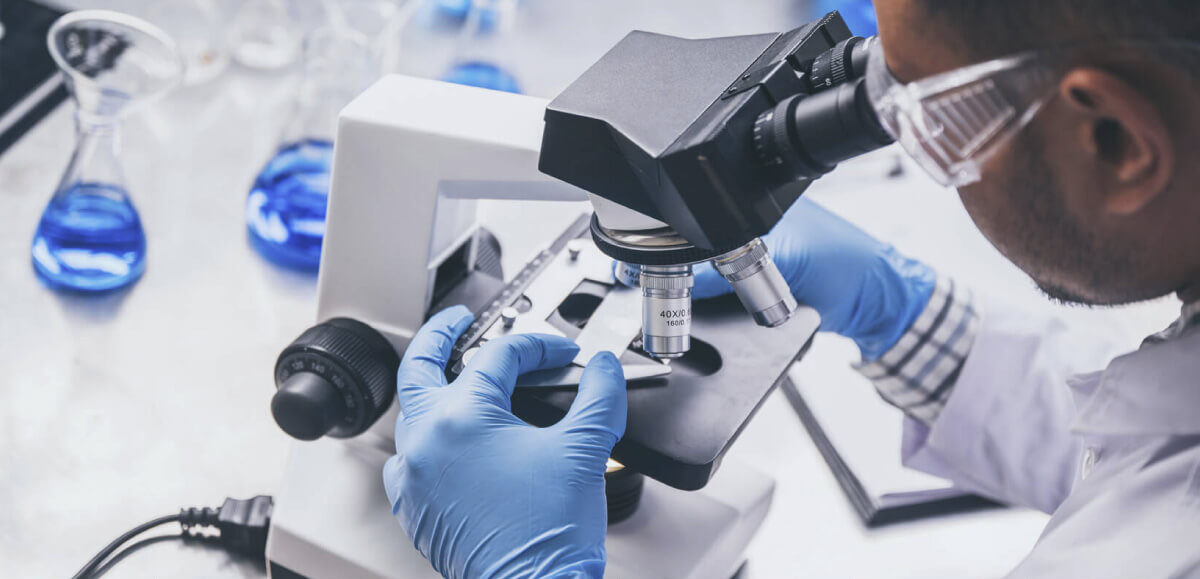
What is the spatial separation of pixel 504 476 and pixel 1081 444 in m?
0.75

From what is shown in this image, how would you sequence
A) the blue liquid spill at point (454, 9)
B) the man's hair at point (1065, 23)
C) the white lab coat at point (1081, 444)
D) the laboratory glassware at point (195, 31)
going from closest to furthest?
the man's hair at point (1065, 23), the white lab coat at point (1081, 444), the laboratory glassware at point (195, 31), the blue liquid spill at point (454, 9)

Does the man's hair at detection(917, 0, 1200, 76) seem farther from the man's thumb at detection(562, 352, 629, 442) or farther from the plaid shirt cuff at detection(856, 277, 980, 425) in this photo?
the plaid shirt cuff at detection(856, 277, 980, 425)

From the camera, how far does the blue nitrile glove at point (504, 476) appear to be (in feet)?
2.97

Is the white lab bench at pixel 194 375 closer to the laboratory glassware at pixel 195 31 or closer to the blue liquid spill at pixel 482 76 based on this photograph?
the laboratory glassware at pixel 195 31

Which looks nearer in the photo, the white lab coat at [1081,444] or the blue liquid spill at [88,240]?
the white lab coat at [1081,444]

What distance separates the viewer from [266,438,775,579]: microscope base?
3.30 ft

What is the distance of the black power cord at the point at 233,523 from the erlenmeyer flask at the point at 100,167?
16.7 inches

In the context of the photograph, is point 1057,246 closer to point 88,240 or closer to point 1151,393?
point 1151,393

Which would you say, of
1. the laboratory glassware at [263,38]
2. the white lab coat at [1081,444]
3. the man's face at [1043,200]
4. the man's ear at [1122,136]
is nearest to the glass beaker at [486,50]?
the laboratory glassware at [263,38]

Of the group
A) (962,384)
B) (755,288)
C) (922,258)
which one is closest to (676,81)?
(755,288)

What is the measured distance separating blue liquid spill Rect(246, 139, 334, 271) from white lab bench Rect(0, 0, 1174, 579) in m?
0.03

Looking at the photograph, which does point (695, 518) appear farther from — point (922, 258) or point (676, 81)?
point (922, 258)

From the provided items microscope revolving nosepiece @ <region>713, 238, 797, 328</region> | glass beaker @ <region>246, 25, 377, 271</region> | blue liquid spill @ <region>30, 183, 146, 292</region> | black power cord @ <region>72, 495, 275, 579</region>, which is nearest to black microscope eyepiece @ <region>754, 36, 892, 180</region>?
microscope revolving nosepiece @ <region>713, 238, 797, 328</region>

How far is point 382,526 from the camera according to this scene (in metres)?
1.03
